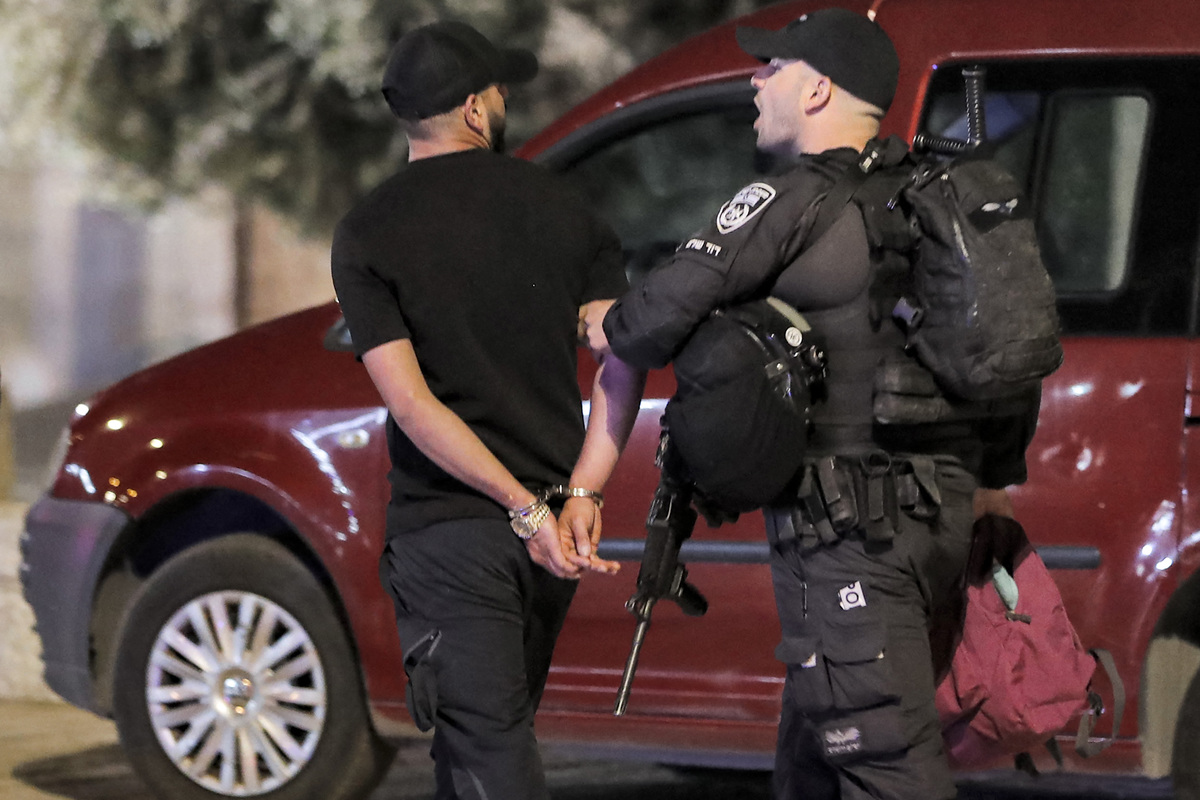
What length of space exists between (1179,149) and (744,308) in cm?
163

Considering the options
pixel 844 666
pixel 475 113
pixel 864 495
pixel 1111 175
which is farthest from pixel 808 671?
pixel 1111 175

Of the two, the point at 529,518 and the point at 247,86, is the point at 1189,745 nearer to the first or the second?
the point at 529,518

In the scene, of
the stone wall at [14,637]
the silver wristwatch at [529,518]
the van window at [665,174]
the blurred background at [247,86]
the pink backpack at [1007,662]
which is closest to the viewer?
the silver wristwatch at [529,518]

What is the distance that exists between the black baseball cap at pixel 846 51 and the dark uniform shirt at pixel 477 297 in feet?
1.52

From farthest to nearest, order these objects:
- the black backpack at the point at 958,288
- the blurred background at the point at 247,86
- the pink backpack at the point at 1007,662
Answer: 1. the blurred background at the point at 247,86
2. the pink backpack at the point at 1007,662
3. the black backpack at the point at 958,288

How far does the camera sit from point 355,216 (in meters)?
2.89

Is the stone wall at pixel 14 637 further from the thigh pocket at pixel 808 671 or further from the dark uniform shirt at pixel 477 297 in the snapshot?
the thigh pocket at pixel 808 671

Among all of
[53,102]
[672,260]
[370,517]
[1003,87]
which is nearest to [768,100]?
[672,260]

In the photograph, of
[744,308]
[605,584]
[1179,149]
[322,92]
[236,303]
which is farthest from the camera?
[236,303]

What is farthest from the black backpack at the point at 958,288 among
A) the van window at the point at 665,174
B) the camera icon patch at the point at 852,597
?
the van window at the point at 665,174

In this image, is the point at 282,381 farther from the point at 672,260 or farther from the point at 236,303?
the point at 236,303

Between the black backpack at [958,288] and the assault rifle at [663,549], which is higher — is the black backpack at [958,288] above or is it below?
above

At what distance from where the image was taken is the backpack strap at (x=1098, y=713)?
3.22 m

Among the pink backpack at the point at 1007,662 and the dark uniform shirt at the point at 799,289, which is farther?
the pink backpack at the point at 1007,662
